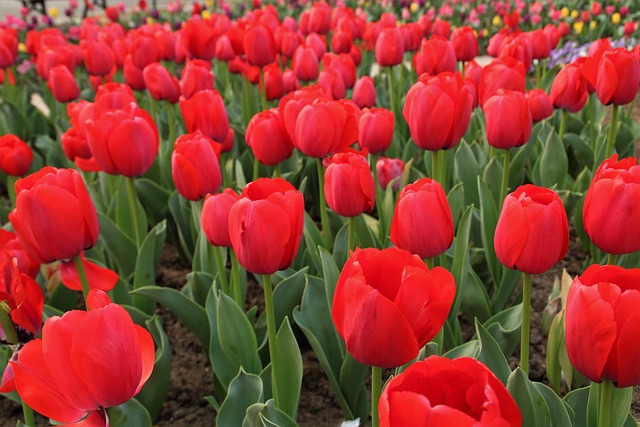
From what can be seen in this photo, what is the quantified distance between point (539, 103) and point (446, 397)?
1.80m

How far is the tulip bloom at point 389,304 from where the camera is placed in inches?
35.8

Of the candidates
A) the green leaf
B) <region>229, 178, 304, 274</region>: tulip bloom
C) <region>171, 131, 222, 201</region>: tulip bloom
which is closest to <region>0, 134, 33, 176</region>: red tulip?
<region>171, 131, 222, 201</region>: tulip bloom

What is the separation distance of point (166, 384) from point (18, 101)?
3293 millimetres

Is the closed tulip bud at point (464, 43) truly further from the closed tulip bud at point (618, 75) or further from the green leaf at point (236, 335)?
the green leaf at point (236, 335)

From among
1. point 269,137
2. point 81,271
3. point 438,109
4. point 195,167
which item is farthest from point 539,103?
point 81,271

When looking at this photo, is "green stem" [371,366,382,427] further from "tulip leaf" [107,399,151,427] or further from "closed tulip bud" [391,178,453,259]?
"tulip leaf" [107,399,151,427]

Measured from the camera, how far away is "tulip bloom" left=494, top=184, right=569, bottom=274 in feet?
3.65

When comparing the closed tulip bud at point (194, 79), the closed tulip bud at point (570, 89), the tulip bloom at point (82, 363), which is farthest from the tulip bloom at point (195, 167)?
the closed tulip bud at point (570, 89)

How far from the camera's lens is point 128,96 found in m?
2.21

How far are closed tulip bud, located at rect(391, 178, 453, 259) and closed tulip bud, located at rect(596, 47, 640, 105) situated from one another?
0.98m

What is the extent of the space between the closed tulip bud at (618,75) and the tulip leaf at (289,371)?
3.93 ft

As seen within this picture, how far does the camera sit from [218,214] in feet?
4.89

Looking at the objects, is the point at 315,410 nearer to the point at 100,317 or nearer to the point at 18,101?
the point at 100,317

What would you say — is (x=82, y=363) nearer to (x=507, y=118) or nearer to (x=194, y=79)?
(x=507, y=118)
